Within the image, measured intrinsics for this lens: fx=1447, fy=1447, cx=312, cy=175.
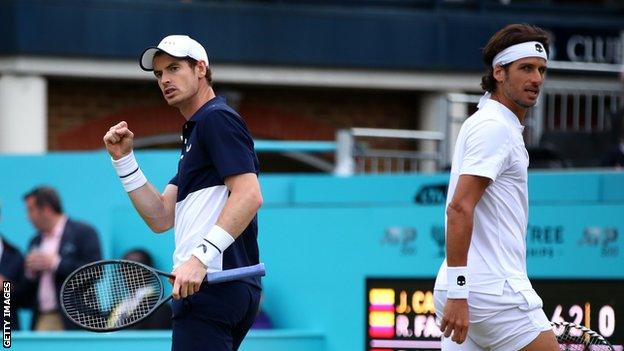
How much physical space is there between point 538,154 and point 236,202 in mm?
6829

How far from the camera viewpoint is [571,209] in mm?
8094

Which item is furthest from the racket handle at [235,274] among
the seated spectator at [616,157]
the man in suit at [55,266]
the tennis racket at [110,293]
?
the seated spectator at [616,157]

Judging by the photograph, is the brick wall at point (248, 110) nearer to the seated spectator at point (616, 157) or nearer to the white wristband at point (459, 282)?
the seated spectator at point (616, 157)

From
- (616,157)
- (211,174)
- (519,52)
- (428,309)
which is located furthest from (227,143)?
(616,157)

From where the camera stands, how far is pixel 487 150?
16.8 feet

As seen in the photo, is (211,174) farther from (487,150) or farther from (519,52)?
(519,52)

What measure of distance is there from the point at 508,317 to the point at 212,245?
109 centimetres

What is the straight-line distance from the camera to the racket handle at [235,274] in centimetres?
512

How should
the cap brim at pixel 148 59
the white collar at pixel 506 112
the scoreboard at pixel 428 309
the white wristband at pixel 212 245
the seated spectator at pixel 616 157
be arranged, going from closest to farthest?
the white wristband at pixel 212 245 → the white collar at pixel 506 112 → the cap brim at pixel 148 59 → the scoreboard at pixel 428 309 → the seated spectator at pixel 616 157

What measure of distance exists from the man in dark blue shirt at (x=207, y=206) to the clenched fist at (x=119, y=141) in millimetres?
269

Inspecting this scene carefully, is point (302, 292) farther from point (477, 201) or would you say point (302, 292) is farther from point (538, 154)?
point (477, 201)

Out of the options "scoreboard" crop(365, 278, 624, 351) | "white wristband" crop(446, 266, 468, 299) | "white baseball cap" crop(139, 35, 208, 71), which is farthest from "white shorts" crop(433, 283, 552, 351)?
"scoreboard" crop(365, 278, 624, 351)

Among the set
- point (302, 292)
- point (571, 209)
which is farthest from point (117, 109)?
point (571, 209)

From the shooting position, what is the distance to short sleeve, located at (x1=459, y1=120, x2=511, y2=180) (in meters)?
5.09
